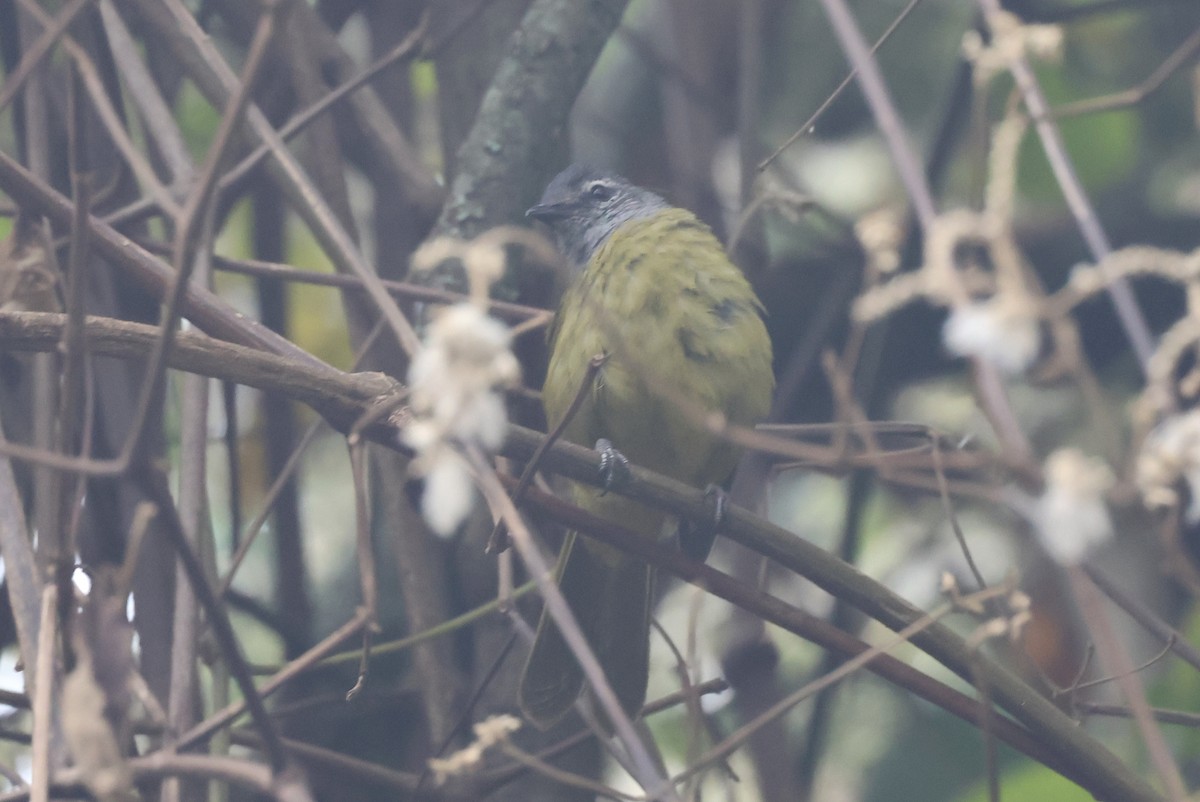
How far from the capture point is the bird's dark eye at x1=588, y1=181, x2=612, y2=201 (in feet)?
12.6

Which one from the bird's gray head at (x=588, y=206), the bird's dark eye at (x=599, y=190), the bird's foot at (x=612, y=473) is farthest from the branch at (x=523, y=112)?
the bird's foot at (x=612, y=473)

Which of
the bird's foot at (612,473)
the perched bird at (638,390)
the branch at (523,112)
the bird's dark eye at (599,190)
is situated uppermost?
the bird's dark eye at (599,190)

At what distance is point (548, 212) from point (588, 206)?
0.22 metres

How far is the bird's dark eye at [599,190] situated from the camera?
3843mm

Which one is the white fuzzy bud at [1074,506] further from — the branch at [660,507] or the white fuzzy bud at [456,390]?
the branch at [660,507]

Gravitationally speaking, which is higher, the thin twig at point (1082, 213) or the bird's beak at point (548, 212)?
the bird's beak at point (548, 212)

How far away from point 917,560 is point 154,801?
267cm

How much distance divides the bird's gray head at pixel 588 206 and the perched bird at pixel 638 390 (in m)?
0.40

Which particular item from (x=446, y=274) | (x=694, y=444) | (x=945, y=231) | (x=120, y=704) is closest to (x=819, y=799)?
(x=694, y=444)

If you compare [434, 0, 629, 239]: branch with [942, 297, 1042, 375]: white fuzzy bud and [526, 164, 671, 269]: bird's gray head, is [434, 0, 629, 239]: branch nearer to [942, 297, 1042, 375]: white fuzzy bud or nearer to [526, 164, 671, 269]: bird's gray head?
[526, 164, 671, 269]: bird's gray head

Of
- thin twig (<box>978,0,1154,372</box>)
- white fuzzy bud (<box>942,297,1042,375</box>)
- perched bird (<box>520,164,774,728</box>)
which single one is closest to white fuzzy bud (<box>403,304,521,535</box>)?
white fuzzy bud (<box>942,297,1042,375</box>)

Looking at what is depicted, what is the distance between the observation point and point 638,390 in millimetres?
2934

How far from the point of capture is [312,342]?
13.4 ft

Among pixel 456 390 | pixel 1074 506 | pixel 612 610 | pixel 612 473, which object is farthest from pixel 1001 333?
pixel 612 610
